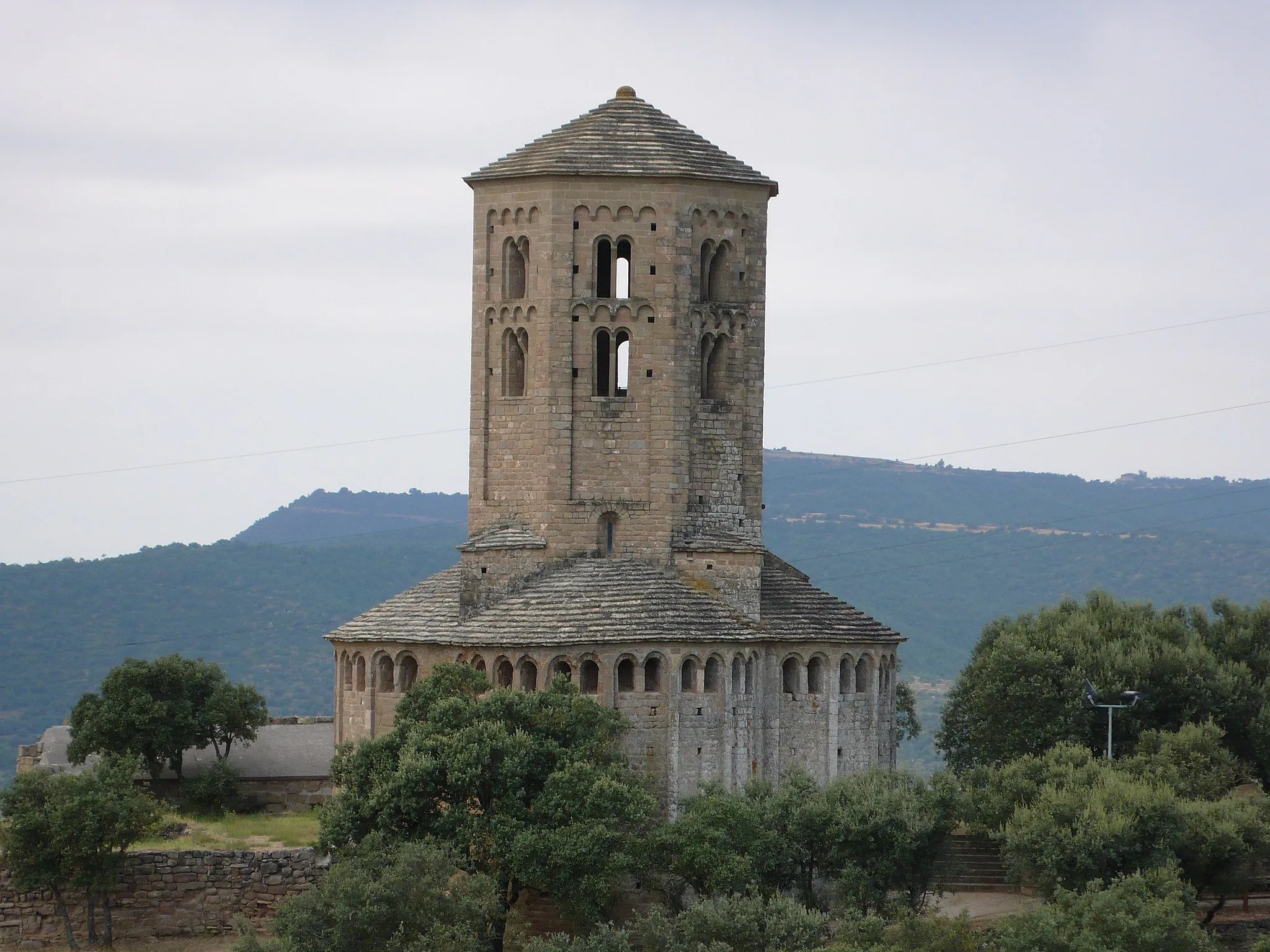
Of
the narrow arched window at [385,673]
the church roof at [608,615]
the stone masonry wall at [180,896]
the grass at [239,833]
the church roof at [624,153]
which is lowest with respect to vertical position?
the stone masonry wall at [180,896]

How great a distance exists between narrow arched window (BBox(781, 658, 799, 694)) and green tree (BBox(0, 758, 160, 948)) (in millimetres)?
16092

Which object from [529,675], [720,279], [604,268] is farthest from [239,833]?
[720,279]

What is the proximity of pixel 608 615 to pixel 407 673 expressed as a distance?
5792 mm

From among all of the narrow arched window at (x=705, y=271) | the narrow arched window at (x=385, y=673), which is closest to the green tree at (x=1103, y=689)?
the narrow arched window at (x=705, y=271)

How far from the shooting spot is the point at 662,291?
62.0 m

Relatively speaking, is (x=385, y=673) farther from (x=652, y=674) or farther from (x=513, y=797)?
(x=513, y=797)

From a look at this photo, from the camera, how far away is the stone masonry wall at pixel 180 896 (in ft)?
184

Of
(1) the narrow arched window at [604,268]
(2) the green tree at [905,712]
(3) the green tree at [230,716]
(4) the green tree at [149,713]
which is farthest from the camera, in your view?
(2) the green tree at [905,712]

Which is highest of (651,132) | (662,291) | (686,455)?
(651,132)

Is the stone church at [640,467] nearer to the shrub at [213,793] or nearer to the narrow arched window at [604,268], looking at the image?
the narrow arched window at [604,268]

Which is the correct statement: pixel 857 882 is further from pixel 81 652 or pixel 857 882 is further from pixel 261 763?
pixel 81 652

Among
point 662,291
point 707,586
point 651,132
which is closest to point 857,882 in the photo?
point 707,586

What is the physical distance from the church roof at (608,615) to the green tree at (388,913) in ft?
27.9

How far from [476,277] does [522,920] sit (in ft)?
58.5
